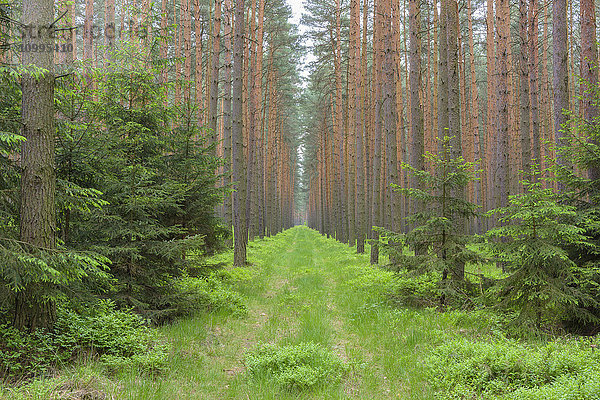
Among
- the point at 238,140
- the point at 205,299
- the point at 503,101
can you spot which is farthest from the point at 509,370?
the point at 503,101

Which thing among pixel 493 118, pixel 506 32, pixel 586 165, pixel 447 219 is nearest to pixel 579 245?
pixel 586 165

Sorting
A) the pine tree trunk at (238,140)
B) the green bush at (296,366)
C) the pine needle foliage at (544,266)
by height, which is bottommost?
the green bush at (296,366)

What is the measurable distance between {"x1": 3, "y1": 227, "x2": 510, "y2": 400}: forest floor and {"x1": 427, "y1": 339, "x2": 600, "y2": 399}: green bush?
0.90ft

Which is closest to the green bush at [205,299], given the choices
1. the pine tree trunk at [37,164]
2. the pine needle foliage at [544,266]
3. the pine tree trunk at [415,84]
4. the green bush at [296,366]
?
the green bush at [296,366]

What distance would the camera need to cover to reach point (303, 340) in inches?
216

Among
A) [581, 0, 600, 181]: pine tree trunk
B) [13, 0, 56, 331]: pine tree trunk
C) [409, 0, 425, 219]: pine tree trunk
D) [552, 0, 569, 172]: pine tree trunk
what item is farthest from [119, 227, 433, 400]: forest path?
[552, 0, 569, 172]: pine tree trunk

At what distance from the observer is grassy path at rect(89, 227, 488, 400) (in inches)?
153

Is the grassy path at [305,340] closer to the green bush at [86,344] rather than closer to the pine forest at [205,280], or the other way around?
the pine forest at [205,280]

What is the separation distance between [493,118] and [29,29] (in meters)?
22.6

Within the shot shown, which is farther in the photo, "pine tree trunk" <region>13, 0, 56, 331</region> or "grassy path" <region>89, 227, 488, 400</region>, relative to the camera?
"pine tree trunk" <region>13, 0, 56, 331</region>

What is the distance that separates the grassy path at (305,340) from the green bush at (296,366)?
13 centimetres

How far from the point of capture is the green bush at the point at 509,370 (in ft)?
11.1

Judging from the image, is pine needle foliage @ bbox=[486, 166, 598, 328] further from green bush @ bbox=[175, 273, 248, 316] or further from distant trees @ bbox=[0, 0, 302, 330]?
distant trees @ bbox=[0, 0, 302, 330]

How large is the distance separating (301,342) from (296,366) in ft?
2.79
